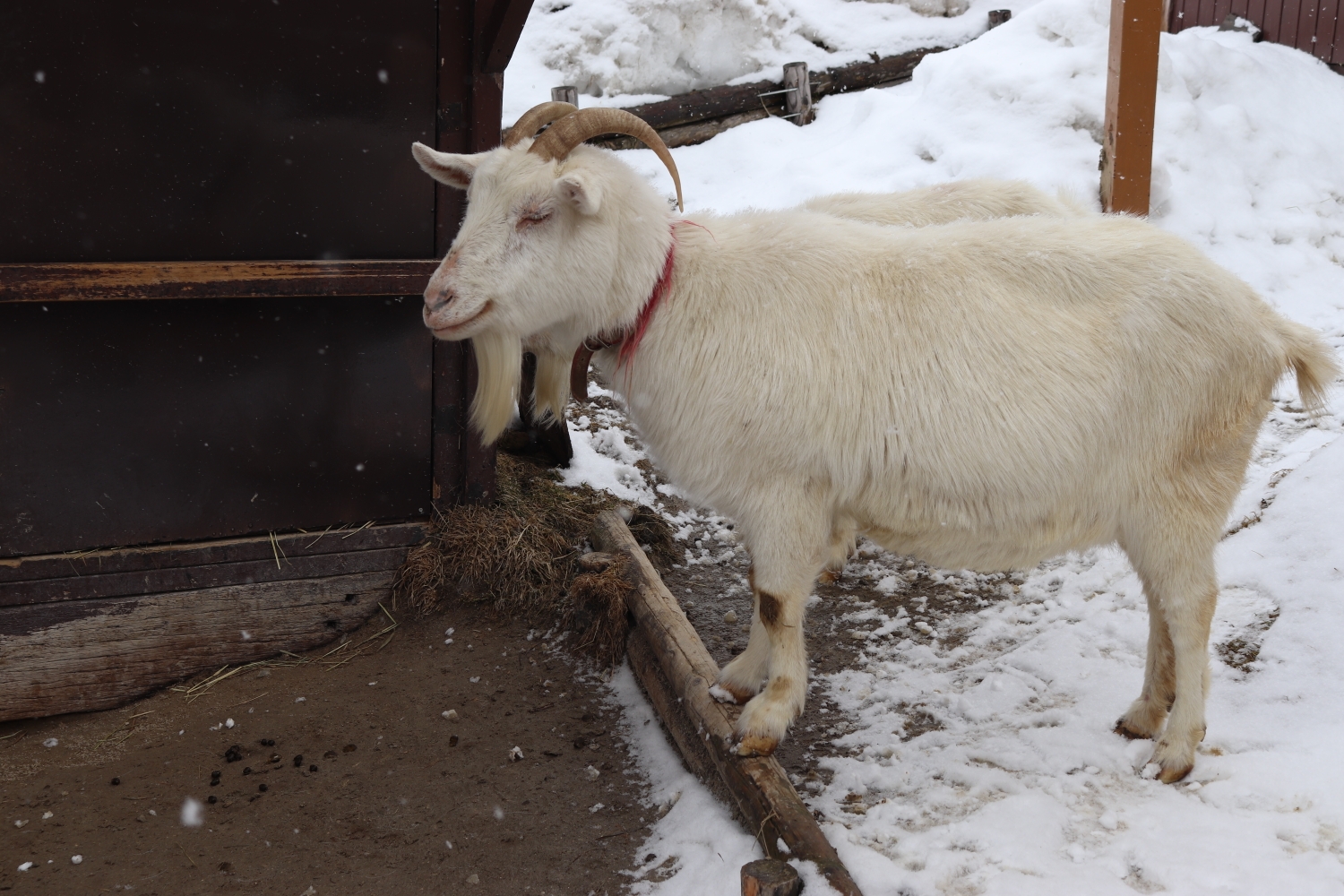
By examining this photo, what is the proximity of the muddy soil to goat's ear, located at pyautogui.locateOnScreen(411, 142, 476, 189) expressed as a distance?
2.09m

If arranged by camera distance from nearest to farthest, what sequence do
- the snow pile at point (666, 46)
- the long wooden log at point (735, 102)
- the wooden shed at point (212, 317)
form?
1. the wooden shed at point (212, 317)
2. the long wooden log at point (735, 102)
3. the snow pile at point (666, 46)

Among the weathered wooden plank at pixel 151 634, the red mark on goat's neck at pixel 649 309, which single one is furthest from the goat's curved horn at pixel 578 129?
the weathered wooden plank at pixel 151 634

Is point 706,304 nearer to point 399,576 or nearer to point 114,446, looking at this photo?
point 399,576

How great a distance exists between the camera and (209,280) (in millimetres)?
4188

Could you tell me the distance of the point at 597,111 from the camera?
10.4ft

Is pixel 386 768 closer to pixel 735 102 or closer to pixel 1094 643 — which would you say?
pixel 1094 643

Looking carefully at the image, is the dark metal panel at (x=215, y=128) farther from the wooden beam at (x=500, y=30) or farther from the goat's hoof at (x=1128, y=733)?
the goat's hoof at (x=1128, y=733)

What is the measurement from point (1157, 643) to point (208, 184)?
4013mm

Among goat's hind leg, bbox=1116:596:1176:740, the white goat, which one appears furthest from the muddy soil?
goat's hind leg, bbox=1116:596:1176:740

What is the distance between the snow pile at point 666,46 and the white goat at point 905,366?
657 centimetres

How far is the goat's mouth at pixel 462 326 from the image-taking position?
10.2 ft

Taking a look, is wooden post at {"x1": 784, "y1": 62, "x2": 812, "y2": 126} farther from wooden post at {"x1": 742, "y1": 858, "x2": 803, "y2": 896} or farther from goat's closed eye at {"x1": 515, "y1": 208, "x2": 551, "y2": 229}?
wooden post at {"x1": 742, "y1": 858, "x2": 803, "y2": 896}

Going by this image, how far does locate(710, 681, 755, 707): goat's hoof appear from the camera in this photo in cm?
362

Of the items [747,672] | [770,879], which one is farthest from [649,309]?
[770,879]
